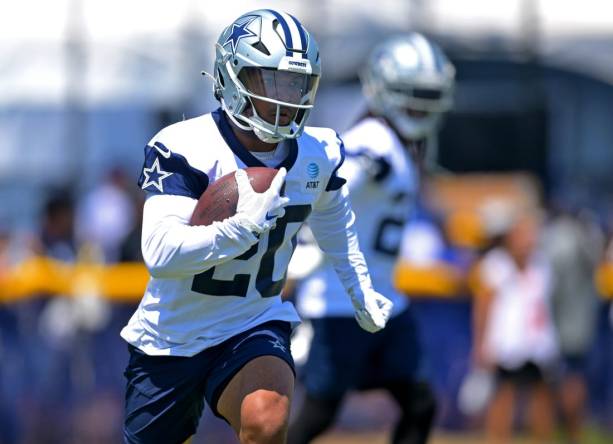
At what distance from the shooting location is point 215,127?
508cm

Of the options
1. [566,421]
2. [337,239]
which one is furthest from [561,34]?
[337,239]

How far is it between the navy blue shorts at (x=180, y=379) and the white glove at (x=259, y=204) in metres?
0.55

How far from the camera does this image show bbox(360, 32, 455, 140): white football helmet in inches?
282

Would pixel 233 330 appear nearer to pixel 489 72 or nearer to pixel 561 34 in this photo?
pixel 489 72

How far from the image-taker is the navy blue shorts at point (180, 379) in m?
5.09

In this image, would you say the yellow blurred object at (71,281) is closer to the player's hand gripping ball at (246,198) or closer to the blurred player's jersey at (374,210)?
the blurred player's jersey at (374,210)

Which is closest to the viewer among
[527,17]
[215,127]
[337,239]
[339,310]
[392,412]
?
[215,127]

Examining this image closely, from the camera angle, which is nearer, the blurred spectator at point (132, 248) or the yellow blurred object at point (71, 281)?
the yellow blurred object at point (71, 281)

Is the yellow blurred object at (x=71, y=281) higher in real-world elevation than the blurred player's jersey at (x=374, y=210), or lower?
lower

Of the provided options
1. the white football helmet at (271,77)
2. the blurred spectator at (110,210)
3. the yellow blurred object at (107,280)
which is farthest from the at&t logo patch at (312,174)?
the blurred spectator at (110,210)

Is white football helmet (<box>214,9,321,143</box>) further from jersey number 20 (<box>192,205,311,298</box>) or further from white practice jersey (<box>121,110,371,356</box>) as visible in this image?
jersey number 20 (<box>192,205,311,298</box>)

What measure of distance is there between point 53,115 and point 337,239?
11432 mm

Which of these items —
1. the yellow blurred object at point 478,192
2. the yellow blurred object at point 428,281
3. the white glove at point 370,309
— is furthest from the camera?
the yellow blurred object at point 478,192

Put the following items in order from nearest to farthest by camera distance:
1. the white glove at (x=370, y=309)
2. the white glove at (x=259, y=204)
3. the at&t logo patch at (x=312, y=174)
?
the white glove at (x=259, y=204)
the at&t logo patch at (x=312, y=174)
the white glove at (x=370, y=309)
